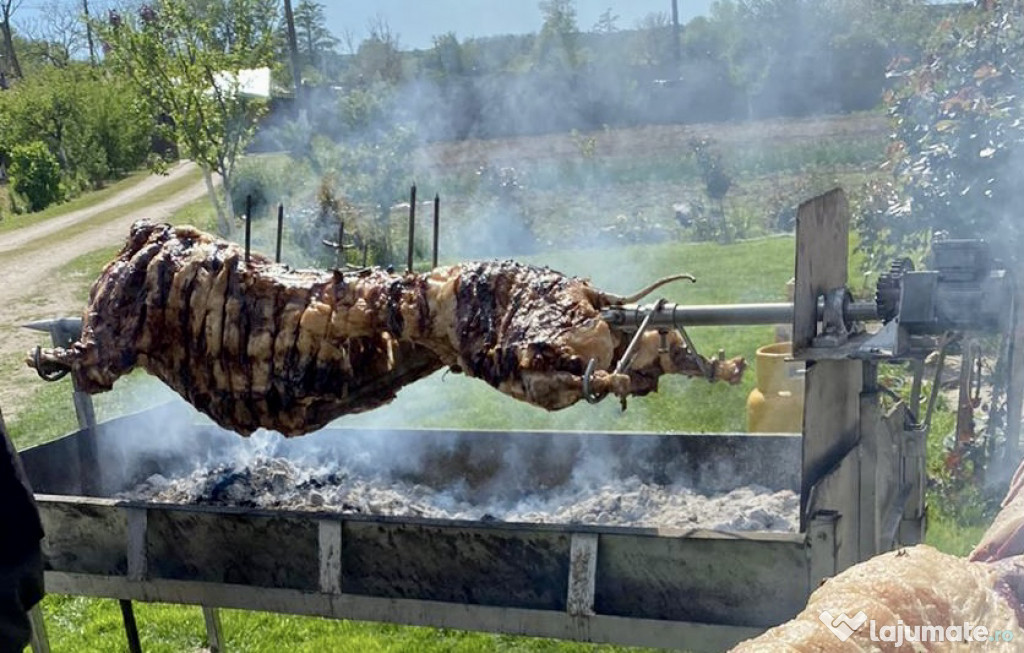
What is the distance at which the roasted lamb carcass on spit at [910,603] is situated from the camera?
3.73 feet

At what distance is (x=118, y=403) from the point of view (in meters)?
9.33

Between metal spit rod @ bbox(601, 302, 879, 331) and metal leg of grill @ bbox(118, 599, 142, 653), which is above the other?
metal spit rod @ bbox(601, 302, 879, 331)

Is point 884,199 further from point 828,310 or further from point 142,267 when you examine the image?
point 142,267

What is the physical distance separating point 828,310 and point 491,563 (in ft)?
4.11

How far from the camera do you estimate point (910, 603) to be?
1208mm

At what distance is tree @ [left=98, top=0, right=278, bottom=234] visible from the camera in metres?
14.5

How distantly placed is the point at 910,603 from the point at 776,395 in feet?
12.2

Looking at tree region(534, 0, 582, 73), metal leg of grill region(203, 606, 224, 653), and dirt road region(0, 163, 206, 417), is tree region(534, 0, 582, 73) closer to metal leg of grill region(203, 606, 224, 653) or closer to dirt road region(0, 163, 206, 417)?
dirt road region(0, 163, 206, 417)

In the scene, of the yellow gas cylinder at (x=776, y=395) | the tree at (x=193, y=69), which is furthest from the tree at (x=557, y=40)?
the yellow gas cylinder at (x=776, y=395)

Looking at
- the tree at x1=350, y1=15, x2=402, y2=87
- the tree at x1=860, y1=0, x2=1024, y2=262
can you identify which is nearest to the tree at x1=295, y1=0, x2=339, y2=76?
the tree at x1=350, y1=15, x2=402, y2=87

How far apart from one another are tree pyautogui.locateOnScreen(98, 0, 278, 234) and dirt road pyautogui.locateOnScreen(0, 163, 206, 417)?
259 centimetres

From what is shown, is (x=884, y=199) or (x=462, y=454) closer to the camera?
(x=462, y=454)

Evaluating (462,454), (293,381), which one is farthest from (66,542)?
(462,454)

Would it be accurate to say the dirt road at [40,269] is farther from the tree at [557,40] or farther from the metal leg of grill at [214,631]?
the tree at [557,40]
